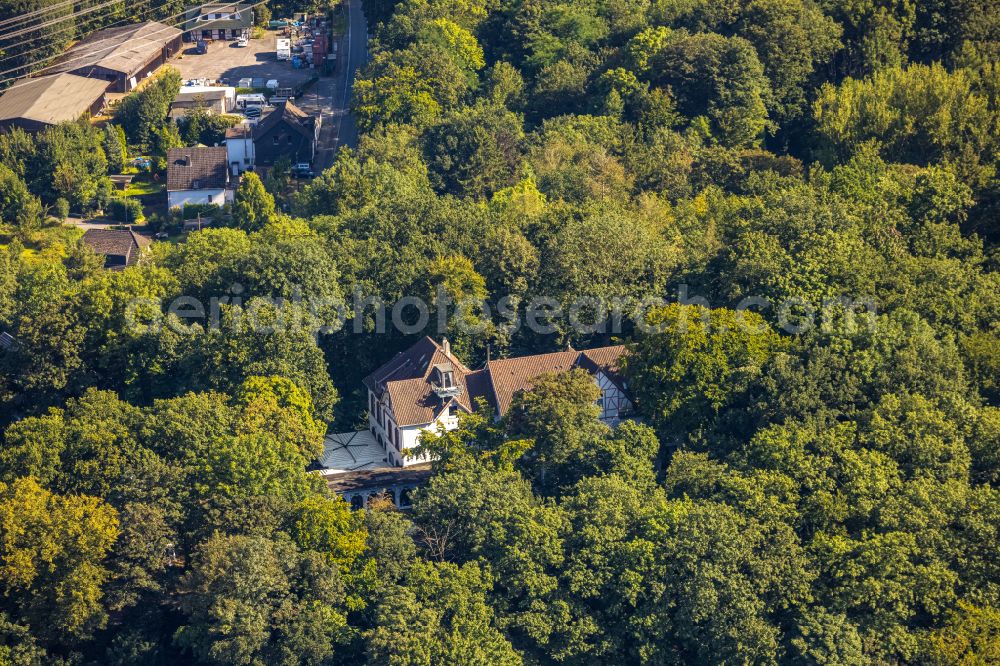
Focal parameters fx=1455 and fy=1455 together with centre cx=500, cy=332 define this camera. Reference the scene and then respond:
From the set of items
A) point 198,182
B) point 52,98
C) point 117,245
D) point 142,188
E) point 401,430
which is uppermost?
point 401,430

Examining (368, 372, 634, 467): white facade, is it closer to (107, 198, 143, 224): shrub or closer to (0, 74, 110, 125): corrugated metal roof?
(107, 198, 143, 224): shrub

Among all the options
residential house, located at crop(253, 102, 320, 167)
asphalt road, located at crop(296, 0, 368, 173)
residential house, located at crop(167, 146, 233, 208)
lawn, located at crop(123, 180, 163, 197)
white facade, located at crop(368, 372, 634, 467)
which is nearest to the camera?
white facade, located at crop(368, 372, 634, 467)

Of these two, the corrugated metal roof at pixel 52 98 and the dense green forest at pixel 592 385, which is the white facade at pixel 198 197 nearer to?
the dense green forest at pixel 592 385

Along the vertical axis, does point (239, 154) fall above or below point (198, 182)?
above

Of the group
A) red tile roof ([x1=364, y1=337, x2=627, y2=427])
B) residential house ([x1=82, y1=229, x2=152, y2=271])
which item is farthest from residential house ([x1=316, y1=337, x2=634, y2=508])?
residential house ([x1=82, y1=229, x2=152, y2=271])

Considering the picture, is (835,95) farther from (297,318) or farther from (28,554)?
(28,554)

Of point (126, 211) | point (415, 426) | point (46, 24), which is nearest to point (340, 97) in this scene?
point (126, 211)

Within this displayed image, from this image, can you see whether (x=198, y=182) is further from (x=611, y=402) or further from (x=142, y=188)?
(x=611, y=402)

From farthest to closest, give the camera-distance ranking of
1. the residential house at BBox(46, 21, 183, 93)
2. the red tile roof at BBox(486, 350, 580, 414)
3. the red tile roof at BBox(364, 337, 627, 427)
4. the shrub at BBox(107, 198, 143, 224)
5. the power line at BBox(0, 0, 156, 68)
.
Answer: the power line at BBox(0, 0, 156, 68)
the residential house at BBox(46, 21, 183, 93)
the shrub at BBox(107, 198, 143, 224)
the red tile roof at BBox(486, 350, 580, 414)
the red tile roof at BBox(364, 337, 627, 427)
